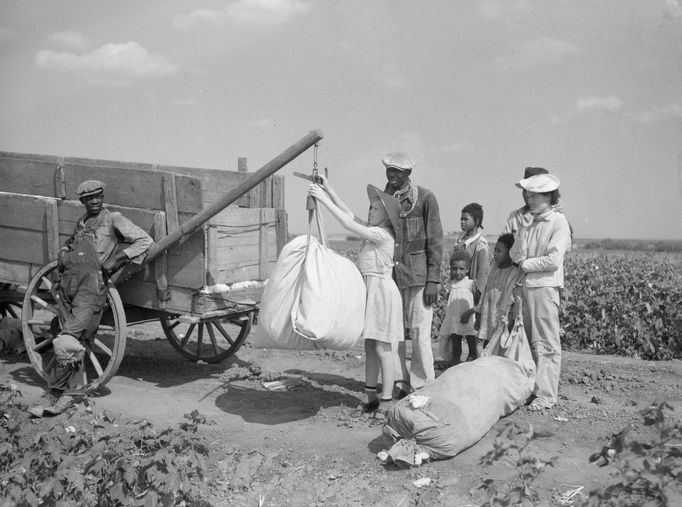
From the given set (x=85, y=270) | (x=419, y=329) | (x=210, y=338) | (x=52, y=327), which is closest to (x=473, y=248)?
(x=419, y=329)

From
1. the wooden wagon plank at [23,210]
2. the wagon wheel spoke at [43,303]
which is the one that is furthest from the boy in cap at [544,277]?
the wooden wagon plank at [23,210]

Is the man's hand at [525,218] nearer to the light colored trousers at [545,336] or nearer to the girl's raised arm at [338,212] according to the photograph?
the light colored trousers at [545,336]

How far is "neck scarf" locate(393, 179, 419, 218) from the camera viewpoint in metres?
5.23

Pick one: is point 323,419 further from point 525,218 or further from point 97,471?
point 525,218

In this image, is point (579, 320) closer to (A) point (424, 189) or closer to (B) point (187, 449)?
(A) point (424, 189)

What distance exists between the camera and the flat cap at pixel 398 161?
505 centimetres

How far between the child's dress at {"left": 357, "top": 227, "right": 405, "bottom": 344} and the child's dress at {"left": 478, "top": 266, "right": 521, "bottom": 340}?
3.19 feet

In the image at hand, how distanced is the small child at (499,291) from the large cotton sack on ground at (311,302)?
4.20 ft

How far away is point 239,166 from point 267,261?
1057mm

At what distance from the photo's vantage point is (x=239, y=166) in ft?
21.4

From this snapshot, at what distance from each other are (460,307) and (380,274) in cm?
142

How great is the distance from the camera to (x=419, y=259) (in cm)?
527

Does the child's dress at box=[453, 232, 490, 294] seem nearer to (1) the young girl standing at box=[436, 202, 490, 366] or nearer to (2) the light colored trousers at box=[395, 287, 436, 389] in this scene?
(1) the young girl standing at box=[436, 202, 490, 366]

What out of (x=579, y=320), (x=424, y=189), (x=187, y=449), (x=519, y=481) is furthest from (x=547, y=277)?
(x=579, y=320)
